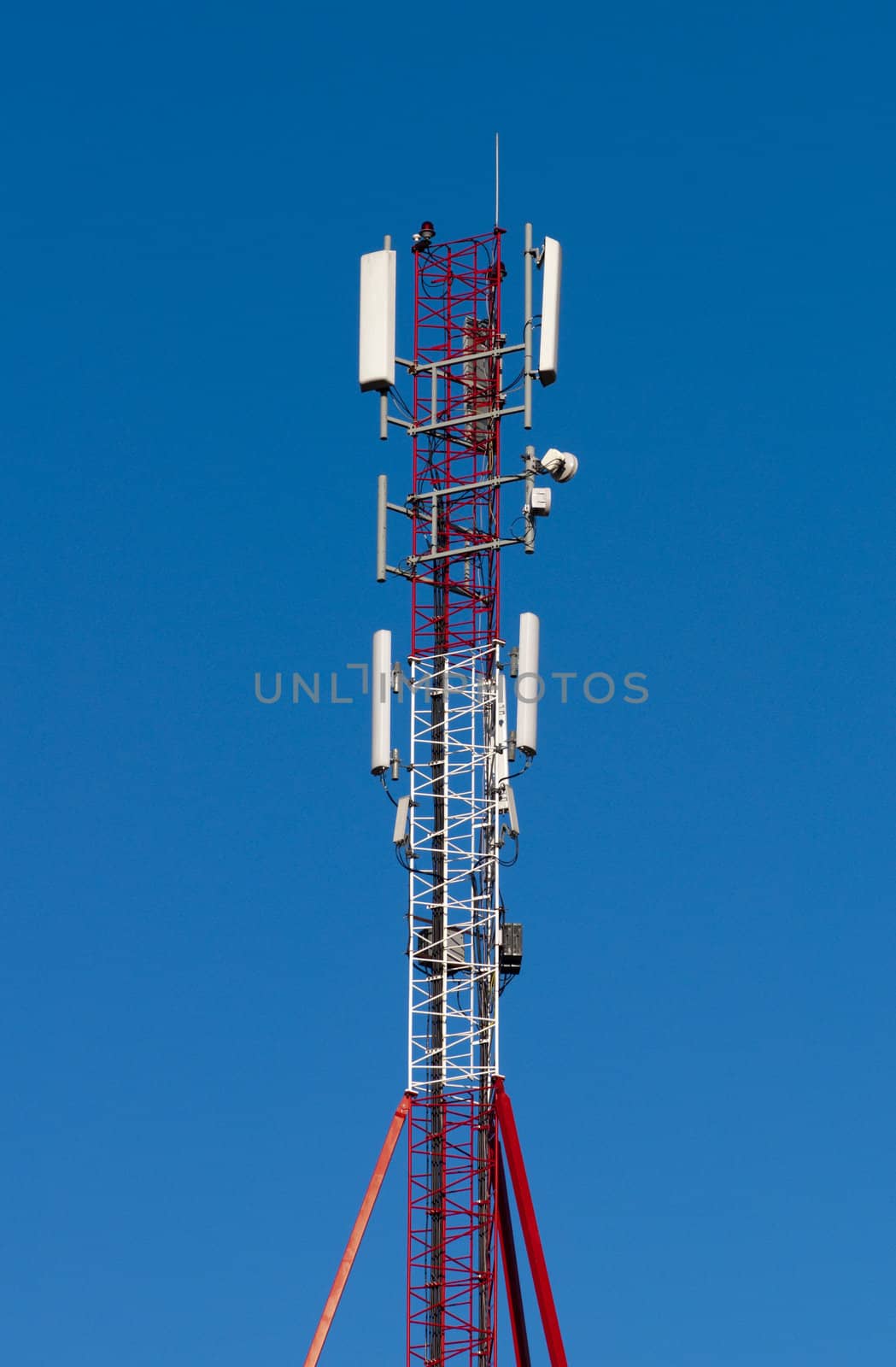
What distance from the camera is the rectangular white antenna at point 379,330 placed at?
153 meters

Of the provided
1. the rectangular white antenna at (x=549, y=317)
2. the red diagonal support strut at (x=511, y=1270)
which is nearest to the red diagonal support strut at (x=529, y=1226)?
the red diagonal support strut at (x=511, y=1270)

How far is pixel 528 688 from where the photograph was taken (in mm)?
151500

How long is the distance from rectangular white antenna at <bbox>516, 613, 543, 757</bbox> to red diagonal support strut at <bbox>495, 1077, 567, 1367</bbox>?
1143cm

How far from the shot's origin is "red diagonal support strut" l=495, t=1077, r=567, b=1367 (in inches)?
5635

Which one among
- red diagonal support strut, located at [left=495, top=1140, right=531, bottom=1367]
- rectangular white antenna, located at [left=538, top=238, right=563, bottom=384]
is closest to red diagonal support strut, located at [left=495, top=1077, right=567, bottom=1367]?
red diagonal support strut, located at [left=495, top=1140, right=531, bottom=1367]

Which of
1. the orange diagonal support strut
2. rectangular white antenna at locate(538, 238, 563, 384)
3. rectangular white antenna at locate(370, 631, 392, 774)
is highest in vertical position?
rectangular white antenna at locate(538, 238, 563, 384)

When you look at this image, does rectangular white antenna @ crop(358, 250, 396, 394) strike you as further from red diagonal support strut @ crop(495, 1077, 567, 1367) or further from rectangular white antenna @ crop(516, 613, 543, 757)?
red diagonal support strut @ crop(495, 1077, 567, 1367)

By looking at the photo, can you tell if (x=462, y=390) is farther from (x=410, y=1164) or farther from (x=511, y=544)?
(x=410, y=1164)

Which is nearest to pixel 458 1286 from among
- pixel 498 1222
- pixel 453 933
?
pixel 498 1222

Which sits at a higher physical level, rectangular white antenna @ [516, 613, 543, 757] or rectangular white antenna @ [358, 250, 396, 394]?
rectangular white antenna @ [358, 250, 396, 394]

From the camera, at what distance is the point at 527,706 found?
5950 inches

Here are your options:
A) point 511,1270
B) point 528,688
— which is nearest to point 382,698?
point 528,688

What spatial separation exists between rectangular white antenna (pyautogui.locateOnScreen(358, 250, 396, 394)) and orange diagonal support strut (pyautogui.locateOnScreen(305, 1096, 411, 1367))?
24.3 m

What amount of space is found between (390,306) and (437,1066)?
2571 centimetres
